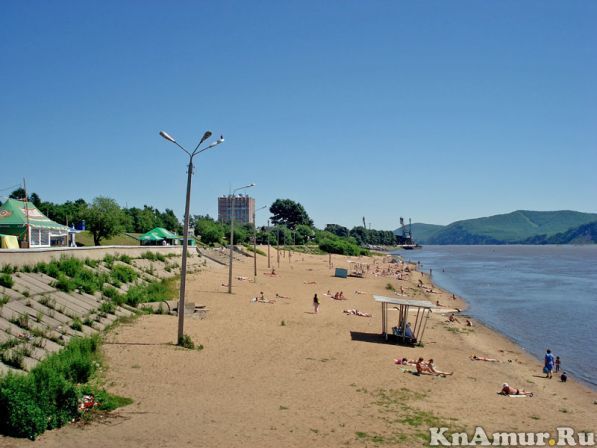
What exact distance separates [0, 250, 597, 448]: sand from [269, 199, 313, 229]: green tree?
140 metres

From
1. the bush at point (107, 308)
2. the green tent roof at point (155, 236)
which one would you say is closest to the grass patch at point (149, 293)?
the bush at point (107, 308)

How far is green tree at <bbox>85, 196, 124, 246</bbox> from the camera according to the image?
54.9m

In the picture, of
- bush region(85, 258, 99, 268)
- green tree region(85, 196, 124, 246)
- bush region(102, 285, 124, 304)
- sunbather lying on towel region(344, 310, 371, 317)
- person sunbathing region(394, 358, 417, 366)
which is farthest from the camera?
green tree region(85, 196, 124, 246)

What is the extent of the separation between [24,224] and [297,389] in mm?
30905

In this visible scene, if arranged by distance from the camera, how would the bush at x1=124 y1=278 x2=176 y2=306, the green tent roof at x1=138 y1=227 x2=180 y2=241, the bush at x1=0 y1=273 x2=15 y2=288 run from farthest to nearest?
the green tent roof at x1=138 y1=227 x2=180 y2=241 < the bush at x1=124 y1=278 x2=176 y2=306 < the bush at x1=0 y1=273 x2=15 y2=288

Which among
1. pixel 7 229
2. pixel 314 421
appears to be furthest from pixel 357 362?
pixel 7 229

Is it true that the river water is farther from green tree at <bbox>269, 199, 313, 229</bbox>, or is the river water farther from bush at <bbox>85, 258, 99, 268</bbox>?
green tree at <bbox>269, 199, 313, 229</bbox>

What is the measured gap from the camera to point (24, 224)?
36781mm

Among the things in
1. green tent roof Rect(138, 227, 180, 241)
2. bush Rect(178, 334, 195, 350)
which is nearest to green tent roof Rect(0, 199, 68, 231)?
green tent roof Rect(138, 227, 180, 241)

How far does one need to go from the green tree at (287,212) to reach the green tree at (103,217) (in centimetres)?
10959

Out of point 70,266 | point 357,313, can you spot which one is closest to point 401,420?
point 70,266

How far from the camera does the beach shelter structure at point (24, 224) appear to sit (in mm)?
36875

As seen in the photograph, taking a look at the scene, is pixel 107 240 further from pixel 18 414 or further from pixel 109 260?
pixel 18 414

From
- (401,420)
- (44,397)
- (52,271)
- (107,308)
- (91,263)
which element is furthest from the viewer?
(91,263)
